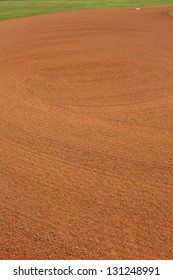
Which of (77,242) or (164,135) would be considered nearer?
(77,242)

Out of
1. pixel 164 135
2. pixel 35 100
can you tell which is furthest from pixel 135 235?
pixel 35 100

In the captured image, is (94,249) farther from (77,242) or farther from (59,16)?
(59,16)

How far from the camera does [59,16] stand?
29.5 metres

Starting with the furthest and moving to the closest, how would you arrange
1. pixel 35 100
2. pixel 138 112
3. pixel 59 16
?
pixel 59 16 → pixel 35 100 → pixel 138 112

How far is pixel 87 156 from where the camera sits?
750 centimetres

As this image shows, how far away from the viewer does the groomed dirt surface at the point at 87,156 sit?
17.9 ft

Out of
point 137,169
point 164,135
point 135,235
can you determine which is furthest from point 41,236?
Result: point 164,135

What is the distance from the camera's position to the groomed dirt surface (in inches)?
214

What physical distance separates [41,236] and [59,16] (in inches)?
1047

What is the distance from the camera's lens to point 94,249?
5.22 metres

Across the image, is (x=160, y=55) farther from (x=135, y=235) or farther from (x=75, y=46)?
(x=135, y=235)

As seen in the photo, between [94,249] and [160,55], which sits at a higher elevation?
[160,55]
